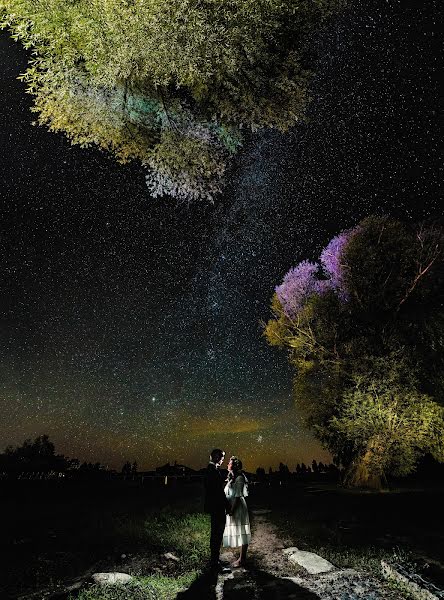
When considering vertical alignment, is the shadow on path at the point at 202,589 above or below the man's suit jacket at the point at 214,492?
below

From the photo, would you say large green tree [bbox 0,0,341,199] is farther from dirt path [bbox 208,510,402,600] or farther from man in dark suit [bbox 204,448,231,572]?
dirt path [bbox 208,510,402,600]

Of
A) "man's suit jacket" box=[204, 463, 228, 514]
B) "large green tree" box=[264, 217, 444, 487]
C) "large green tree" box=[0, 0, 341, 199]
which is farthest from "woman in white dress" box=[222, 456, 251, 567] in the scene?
"large green tree" box=[264, 217, 444, 487]

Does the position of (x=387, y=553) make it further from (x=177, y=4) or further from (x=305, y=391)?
(x=305, y=391)

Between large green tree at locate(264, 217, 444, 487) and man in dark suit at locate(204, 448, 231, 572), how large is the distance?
47.8 feet

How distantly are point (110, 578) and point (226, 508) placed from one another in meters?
2.33

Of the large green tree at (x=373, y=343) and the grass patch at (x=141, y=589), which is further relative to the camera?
the large green tree at (x=373, y=343)

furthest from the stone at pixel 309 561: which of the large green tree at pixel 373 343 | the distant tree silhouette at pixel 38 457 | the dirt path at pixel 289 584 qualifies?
the distant tree silhouette at pixel 38 457

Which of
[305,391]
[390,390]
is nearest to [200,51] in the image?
[390,390]

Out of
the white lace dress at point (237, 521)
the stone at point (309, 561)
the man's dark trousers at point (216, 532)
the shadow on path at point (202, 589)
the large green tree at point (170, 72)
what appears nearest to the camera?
the shadow on path at point (202, 589)

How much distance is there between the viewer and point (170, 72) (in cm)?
758

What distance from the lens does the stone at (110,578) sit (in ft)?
24.1

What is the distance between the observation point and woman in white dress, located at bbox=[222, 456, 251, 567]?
900 cm

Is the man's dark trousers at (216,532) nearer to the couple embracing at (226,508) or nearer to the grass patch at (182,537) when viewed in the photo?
the couple embracing at (226,508)

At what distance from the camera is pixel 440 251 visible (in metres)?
22.7
